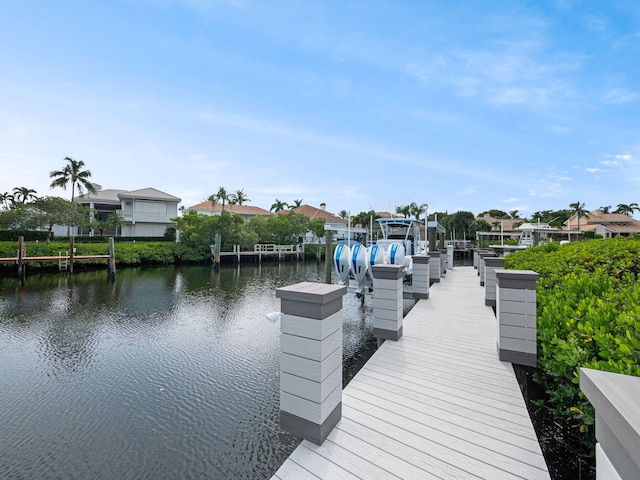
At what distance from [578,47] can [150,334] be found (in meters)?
14.9

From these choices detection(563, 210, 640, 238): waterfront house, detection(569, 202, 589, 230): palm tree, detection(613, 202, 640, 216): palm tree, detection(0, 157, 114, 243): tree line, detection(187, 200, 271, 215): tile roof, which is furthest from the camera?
detection(613, 202, 640, 216): palm tree

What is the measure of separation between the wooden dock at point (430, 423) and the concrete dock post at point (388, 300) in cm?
24

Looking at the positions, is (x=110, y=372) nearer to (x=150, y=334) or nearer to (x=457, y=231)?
(x=150, y=334)

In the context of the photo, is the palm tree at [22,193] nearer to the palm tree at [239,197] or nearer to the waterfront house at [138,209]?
the waterfront house at [138,209]

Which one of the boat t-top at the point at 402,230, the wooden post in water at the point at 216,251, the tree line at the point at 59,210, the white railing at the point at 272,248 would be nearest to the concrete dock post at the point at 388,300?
the boat t-top at the point at 402,230

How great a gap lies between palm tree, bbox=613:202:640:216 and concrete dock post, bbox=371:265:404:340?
7196 centimetres

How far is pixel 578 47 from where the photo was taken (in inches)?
338

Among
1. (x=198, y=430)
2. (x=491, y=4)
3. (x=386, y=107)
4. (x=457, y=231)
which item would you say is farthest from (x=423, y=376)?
(x=457, y=231)

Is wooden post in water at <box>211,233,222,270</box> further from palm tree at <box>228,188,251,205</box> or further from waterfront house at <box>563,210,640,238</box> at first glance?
waterfront house at <box>563,210,640,238</box>

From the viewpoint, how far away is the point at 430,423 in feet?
9.00

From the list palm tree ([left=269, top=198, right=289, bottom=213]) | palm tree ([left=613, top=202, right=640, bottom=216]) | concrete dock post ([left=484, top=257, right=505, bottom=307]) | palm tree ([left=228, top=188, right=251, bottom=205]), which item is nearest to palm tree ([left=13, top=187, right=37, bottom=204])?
palm tree ([left=228, top=188, right=251, bottom=205])

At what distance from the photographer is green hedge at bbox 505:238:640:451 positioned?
2064mm

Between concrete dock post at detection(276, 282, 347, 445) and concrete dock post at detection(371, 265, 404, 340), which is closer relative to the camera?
concrete dock post at detection(276, 282, 347, 445)

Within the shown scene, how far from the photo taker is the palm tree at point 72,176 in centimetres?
2589
